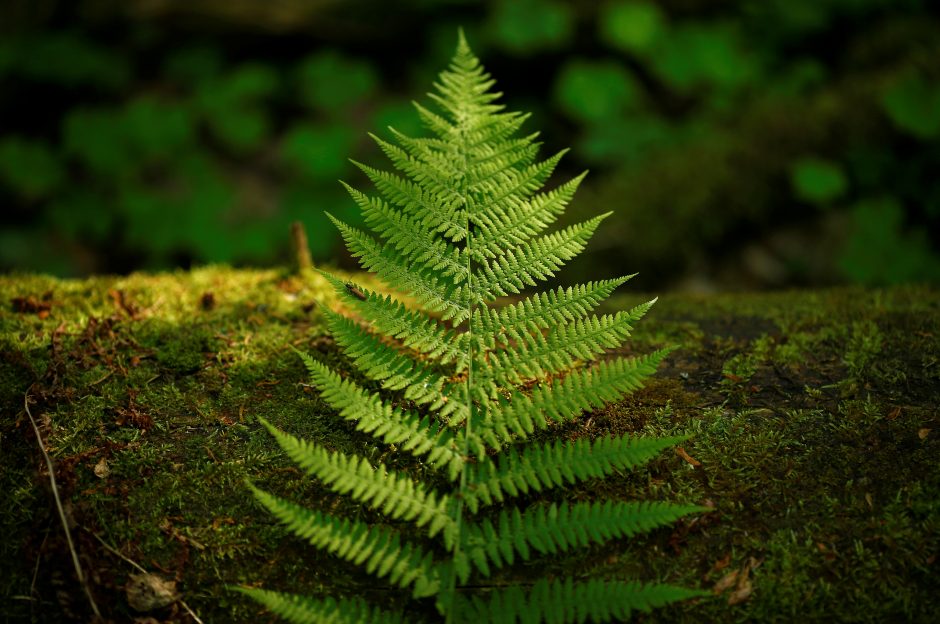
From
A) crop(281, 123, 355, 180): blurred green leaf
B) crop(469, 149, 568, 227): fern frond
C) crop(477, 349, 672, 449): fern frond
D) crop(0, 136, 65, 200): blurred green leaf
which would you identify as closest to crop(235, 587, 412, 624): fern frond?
crop(477, 349, 672, 449): fern frond

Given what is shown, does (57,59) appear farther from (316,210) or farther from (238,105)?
(316,210)

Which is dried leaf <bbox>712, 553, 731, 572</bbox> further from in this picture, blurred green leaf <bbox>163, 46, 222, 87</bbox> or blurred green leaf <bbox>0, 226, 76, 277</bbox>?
blurred green leaf <bbox>163, 46, 222, 87</bbox>

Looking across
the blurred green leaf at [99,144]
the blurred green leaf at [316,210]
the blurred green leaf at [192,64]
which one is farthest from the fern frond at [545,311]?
the blurred green leaf at [192,64]

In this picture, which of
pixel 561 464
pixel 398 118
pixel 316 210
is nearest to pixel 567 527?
pixel 561 464

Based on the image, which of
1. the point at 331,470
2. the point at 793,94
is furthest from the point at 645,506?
the point at 793,94

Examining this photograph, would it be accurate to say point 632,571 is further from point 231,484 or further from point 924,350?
point 924,350

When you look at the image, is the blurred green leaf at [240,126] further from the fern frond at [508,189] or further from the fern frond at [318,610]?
the fern frond at [318,610]

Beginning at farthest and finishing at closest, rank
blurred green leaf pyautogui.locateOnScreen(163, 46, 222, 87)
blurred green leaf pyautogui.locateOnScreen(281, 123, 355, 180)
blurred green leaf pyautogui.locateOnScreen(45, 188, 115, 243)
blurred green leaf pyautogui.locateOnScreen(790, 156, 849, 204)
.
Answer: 1. blurred green leaf pyautogui.locateOnScreen(163, 46, 222, 87)
2. blurred green leaf pyautogui.locateOnScreen(45, 188, 115, 243)
3. blurred green leaf pyautogui.locateOnScreen(281, 123, 355, 180)
4. blurred green leaf pyautogui.locateOnScreen(790, 156, 849, 204)

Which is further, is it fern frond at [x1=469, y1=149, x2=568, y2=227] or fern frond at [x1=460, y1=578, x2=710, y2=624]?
fern frond at [x1=469, y1=149, x2=568, y2=227]
